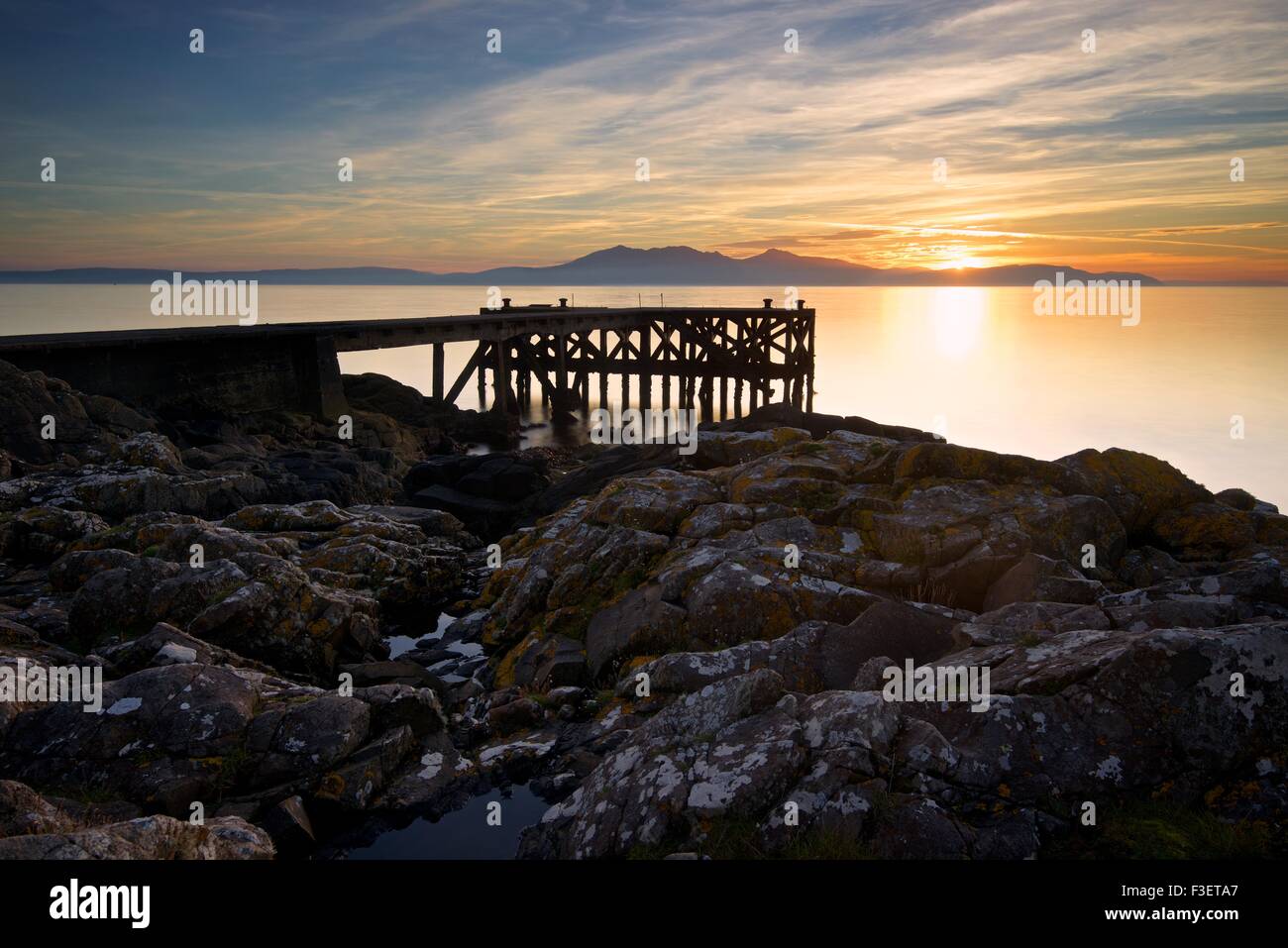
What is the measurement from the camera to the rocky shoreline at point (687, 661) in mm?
4926

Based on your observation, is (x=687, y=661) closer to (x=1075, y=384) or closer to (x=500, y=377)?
(x=500, y=377)

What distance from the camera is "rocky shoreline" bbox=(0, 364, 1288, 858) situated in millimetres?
4926

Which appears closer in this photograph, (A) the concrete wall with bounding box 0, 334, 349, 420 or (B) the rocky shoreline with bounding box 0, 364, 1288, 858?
(B) the rocky shoreline with bounding box 0, 364, 1288, 858

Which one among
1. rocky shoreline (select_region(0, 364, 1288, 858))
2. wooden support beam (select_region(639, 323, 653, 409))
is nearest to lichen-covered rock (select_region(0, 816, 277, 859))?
rocky shoreline (select_region(0, 364, 1288, 858))

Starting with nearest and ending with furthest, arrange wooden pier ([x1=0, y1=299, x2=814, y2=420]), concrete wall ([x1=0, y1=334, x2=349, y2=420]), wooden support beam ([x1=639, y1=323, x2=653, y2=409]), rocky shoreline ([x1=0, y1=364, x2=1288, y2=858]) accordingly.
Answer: rocky shoreline ([x1=0, y1=364, x2=1288, y2=858]) → concrete wall ([x1=0, y1=334, x2=349, y2=420]) → wooden pier ([x1=0, y1=299, x2=814, y2=420]) → wooden support beam ([x1=639, y1=323, x2=653, y2=409])

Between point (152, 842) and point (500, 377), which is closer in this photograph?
point (152, 842)

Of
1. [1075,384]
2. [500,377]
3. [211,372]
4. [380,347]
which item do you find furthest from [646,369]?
[1075,384]

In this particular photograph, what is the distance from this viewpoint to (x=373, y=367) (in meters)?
76.4

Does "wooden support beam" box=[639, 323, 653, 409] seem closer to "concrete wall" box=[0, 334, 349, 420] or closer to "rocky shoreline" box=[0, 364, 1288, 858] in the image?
"concrete wall" box=[0, 334, 349, 420]

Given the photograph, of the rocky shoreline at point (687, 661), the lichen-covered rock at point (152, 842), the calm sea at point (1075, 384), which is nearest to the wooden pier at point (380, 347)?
the calm sea at point (1075, 384)

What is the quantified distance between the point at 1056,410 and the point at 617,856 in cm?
5201

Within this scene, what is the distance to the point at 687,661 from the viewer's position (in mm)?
7863

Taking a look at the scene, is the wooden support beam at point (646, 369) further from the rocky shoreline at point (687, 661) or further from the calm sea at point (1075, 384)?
the rocky shoreline at point (687, 661)
